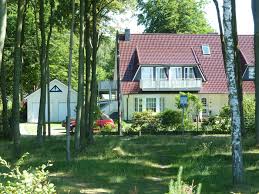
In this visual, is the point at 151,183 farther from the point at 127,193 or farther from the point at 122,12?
the point at 122,12

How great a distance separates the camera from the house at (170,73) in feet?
158

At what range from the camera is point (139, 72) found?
158ft

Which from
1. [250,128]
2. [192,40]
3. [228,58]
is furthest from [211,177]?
[192,40]

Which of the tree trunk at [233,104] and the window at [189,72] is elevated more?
the window at [189,72]

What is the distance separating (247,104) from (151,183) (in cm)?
1878

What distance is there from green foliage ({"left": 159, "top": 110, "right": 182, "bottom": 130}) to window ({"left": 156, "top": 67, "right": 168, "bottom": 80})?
58.6 ft

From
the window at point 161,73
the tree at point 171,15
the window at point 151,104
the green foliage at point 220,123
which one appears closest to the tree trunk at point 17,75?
the green foliage at point 220,123

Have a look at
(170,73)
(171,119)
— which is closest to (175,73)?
(170,73)

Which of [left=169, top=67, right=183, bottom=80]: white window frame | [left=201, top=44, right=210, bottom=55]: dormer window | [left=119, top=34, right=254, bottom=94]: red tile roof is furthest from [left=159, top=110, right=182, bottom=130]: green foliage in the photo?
[left=201, top=44, right=210, bottom=55]: dormer window

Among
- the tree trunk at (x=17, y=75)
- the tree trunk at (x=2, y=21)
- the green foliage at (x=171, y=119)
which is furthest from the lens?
the green foliage at (x=171, y=119)

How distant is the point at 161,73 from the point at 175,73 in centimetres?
133

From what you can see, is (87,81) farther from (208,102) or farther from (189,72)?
(208,102)

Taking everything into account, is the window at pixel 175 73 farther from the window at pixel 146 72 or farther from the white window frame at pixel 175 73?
the window at pixel 146 72

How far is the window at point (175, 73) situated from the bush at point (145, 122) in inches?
589
